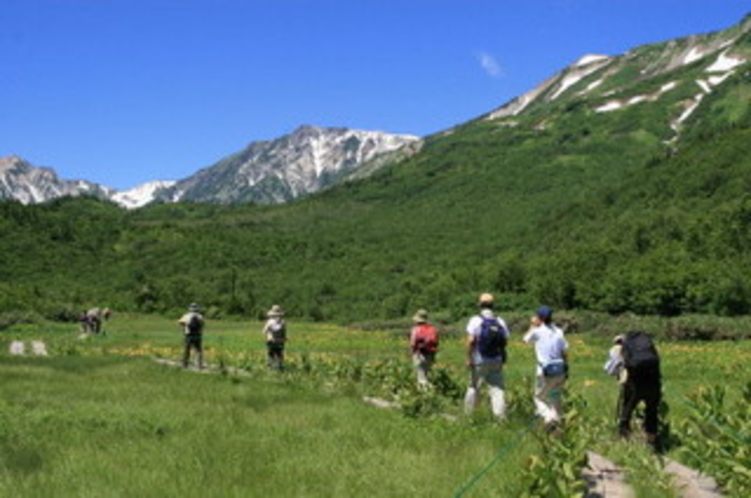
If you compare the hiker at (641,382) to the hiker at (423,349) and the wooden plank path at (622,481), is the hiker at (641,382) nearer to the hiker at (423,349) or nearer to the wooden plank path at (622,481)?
the wooden plank path at (622,481)

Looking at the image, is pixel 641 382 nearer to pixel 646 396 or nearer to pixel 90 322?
pixel 646 396

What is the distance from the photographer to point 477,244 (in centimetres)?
14288

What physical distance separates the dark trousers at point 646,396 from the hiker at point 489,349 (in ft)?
6.66

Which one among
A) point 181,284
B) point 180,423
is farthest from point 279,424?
point 181,284

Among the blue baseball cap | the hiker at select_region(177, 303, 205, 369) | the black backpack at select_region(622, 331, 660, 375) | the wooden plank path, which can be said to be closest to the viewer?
the wooden plank path

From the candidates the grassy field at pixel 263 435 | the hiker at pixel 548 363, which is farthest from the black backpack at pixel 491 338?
the grassy field at pixel 263 435

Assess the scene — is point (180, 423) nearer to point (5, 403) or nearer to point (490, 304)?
point (5, 403)

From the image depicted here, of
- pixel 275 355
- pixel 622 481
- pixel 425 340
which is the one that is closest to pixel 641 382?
pixel 622 481

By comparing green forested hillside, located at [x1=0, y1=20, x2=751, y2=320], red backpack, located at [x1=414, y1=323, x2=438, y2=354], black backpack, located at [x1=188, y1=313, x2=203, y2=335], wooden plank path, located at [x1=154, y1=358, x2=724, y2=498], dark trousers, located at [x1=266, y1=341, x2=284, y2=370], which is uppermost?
green forested hillside, located at [x1=0, y1=20, x2=751, y2=320]

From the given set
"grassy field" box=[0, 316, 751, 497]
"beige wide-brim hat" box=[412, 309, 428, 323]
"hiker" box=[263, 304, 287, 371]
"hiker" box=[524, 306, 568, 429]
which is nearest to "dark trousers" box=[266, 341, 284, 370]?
"hiker" box=[263, 304, 287, 371]

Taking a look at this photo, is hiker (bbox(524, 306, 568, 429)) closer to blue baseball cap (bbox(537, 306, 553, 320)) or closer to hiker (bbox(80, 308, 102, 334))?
blue baseball cap (bbox(537, 306, 553, 320))

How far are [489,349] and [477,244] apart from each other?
426 feet

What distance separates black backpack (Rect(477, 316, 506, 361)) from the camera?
13844mm

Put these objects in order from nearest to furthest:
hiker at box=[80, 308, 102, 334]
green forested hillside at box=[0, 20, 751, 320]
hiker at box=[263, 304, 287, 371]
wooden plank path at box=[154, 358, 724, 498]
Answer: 1. wooden plank path at box=[154, 358, 724, 498]
2. hiker at box=[263, 304, 287, 371]
3. hiker at box=[80, 308, 102, 334]
4. green forested hillside at box=[0, 20, 751, 320]
